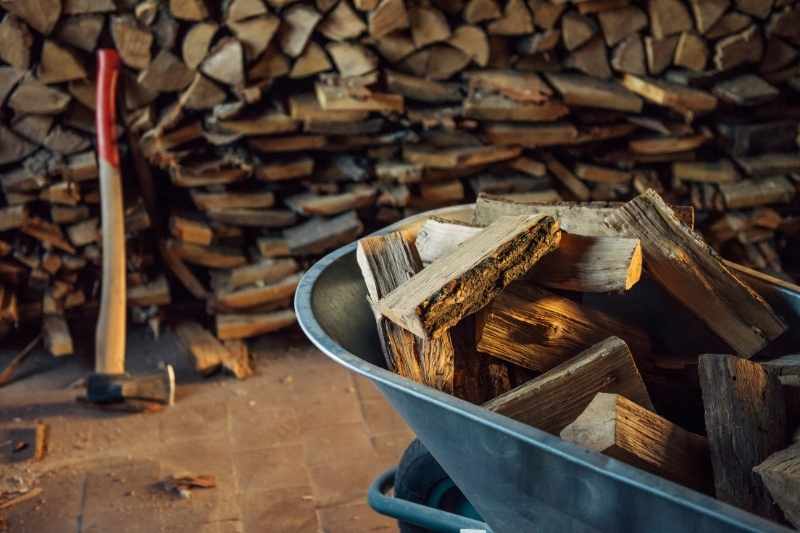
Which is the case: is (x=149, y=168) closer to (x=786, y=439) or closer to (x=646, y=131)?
(x=646, y=131)

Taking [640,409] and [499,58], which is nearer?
[640,409]

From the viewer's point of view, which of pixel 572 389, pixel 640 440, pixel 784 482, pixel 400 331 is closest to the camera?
pixel 784 482

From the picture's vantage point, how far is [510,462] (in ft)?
3.99

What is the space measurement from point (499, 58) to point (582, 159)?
52cm

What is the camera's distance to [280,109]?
304cm

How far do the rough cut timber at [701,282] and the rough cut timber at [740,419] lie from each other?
17cm

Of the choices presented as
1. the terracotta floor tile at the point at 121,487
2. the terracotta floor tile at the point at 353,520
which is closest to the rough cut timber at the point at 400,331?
the terracotta floor tile at the point at 353,520

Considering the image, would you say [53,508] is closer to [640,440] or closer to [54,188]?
[54,188]

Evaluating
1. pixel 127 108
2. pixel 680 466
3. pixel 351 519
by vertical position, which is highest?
pixel 680 466

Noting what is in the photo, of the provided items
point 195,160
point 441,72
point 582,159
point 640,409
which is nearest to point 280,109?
point 195,160

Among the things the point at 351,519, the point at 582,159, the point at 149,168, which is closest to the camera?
the point at 351,519

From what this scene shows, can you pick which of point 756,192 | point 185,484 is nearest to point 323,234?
point 185,484

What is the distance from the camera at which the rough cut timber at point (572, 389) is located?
4.45 ft

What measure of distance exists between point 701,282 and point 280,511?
140cm
